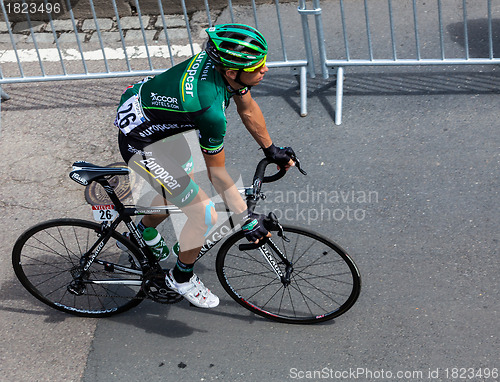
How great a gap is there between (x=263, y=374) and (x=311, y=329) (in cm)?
53

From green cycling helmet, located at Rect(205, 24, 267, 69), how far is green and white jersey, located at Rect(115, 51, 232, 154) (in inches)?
6.2

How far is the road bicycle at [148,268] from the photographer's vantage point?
14.3ft

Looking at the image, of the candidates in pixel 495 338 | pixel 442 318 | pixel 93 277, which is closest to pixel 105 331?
pixel 93 277

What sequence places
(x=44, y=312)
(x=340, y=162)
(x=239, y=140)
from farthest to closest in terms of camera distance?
(x=239, y=140)
(x=340, y=162)
(x=44, y=312)

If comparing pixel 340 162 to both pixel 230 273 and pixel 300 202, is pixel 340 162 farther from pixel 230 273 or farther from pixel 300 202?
pixel 230 273

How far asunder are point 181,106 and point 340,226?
2.26 meters

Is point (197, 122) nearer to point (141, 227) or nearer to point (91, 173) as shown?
point (91, 173)

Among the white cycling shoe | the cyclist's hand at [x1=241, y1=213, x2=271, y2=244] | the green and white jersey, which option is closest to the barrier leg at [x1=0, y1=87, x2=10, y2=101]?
the green and white jersey

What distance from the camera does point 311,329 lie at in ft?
15.5

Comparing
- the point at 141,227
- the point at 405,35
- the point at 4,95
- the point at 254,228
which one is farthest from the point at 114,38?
the point at 254,228

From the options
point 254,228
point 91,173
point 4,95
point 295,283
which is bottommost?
point 295,283

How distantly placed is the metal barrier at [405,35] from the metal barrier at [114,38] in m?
0.48

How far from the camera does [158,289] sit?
4.69m

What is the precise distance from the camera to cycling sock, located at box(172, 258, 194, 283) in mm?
4551
